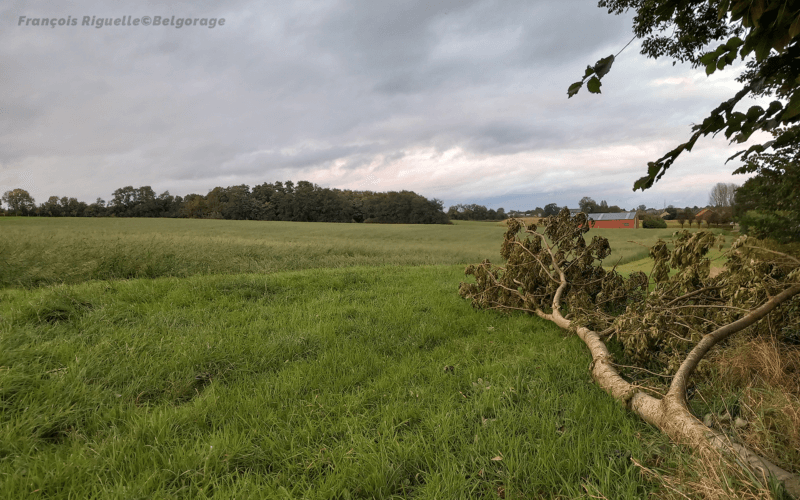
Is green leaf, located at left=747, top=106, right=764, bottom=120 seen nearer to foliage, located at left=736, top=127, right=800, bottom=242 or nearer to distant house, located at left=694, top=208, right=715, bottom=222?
foliage, located at left=736, top=127, right=800, bottom=242

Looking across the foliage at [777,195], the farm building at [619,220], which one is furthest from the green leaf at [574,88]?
the farm building at [619,220]

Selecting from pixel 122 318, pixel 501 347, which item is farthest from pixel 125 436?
pixel 501 347

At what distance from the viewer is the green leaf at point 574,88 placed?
250 cm

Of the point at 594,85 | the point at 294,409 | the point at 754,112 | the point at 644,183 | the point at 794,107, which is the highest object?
the point at 594,85

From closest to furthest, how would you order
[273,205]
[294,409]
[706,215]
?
1. [294,409]
2. [706,215]
3. [273,205]

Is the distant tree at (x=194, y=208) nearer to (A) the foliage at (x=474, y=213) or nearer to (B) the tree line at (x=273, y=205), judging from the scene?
(B) the tree line at (x=273, y=205)

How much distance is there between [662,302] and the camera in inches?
159

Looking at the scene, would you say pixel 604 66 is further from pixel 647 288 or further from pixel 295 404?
pixel 647 288

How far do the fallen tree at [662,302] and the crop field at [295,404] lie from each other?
22 cm

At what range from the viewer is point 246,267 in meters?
10.7

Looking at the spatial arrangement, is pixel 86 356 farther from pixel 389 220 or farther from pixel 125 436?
pixel 389 220

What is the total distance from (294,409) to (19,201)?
67.1 m

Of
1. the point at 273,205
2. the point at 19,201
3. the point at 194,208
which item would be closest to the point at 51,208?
the point at 19,201

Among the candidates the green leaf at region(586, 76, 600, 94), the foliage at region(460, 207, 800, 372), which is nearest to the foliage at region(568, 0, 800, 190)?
the green leaf at region(586, 76, 600, 94)
